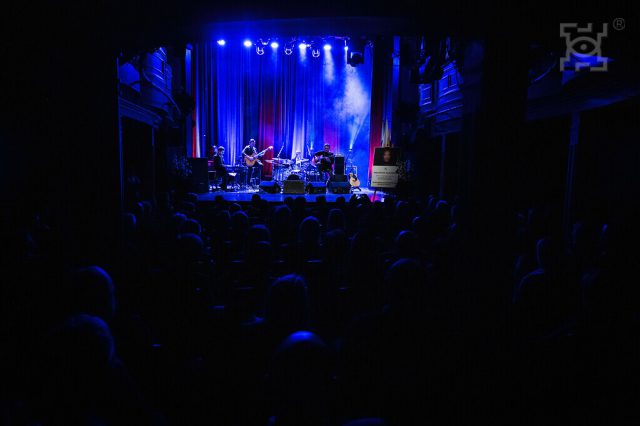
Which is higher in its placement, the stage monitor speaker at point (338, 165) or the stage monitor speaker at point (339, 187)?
the stage monitor speaker at point (338, 165)

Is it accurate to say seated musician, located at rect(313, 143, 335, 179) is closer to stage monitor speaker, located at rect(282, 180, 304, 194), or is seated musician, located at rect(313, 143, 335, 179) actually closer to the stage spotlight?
stage monitor speaker, located at rect(282, 180, 304, 194)

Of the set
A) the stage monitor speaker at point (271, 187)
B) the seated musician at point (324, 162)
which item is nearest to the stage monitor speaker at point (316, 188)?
the stage monitor speaker at point (271, 187)

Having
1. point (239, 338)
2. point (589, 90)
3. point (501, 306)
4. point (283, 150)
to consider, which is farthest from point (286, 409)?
point (283, 150)

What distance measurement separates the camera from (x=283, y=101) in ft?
59.3

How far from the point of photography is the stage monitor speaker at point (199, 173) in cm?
1204

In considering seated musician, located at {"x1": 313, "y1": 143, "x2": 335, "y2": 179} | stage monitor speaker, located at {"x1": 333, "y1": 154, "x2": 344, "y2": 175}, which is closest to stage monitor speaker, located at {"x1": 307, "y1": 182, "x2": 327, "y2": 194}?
stage monitor speaker, located at {"x1": 333, "y1": 154, "x2": 344, "y2": 175}

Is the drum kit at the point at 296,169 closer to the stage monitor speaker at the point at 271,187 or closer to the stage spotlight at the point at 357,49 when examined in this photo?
the stage monitor speaker at the point at 271,187

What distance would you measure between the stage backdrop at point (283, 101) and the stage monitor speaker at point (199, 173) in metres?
5.32

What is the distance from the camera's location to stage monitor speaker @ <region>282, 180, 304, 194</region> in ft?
41.3

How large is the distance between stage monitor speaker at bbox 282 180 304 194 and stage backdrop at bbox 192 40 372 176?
558 centimetres

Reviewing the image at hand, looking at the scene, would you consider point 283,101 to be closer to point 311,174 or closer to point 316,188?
point 311,174

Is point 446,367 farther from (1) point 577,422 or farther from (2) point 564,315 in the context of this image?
(2) point 564,315

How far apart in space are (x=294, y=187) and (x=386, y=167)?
9.77 feet
